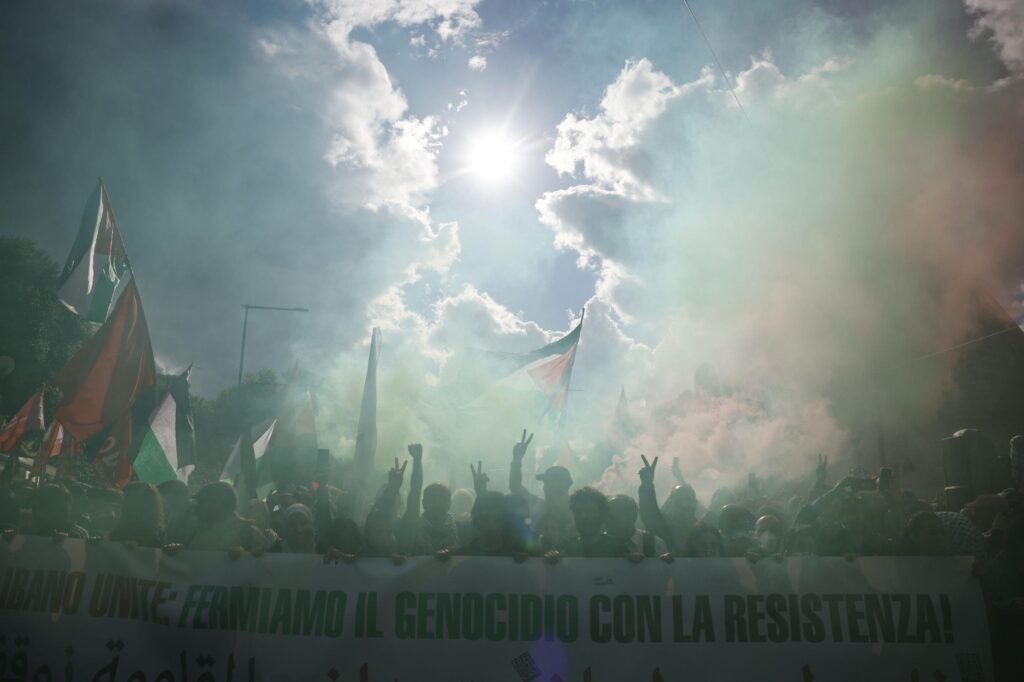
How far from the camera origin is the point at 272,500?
8227 millimetres

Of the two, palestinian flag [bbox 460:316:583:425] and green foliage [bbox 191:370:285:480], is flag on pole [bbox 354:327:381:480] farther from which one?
green foliage [bbox 191:370:285:480]

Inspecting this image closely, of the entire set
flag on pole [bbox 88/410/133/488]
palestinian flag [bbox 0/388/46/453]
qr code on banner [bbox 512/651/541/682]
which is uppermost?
palestinian flag [bbox 0/388/46/453]

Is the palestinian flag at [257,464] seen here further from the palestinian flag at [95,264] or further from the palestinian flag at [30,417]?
the palestinian flag at [30,417]

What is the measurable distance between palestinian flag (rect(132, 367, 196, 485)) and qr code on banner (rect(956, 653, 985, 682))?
8605mm

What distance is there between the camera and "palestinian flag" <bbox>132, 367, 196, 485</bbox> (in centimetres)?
916

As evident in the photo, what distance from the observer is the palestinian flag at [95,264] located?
30.7 feet

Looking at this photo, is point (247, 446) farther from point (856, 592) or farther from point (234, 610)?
point (856, 592)

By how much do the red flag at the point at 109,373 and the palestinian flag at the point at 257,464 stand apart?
286cm

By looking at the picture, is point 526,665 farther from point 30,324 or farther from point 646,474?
point 30,324

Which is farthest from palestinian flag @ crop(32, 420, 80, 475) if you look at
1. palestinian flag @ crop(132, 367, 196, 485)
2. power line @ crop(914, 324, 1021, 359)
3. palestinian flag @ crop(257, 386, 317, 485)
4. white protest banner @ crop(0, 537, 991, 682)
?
power line @ crop(914, 324, 1021, 359)

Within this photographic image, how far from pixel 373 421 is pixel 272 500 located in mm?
3520

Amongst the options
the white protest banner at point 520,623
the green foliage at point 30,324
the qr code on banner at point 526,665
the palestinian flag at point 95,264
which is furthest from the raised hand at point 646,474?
the green foliage at point 30,324

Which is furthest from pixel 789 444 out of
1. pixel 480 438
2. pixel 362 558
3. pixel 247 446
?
pixel 362 558

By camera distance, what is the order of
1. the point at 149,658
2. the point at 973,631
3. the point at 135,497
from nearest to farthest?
the point at 973,631 → the point at 149,658 → the point at 135,497
